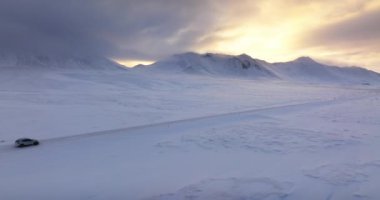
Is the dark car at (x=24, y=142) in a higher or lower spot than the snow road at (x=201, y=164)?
higher

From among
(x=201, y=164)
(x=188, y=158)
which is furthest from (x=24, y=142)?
(x=201, y=164)

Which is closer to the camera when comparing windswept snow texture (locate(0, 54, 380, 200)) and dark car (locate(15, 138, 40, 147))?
windswept snow texture (locate(0, 54, 380, 200))

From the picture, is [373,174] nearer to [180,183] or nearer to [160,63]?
[180,183]

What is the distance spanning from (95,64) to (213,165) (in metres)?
136

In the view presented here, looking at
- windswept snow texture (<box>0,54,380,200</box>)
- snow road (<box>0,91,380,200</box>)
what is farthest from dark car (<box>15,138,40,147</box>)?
Result: snow road (<box>0,91,380,200</box>)

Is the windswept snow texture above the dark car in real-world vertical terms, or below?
below

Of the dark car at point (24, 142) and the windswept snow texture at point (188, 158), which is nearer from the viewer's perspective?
the windswept snow texture at point (188, 158)

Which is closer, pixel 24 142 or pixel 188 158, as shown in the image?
pixel 188 158

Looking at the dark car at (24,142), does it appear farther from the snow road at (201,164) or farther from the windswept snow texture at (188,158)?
the snow road at (201,164)

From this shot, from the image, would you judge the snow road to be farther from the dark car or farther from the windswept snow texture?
the dark car

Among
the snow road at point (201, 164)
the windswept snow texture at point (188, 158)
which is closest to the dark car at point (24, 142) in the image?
the windswept snow texture at point (188, 158)

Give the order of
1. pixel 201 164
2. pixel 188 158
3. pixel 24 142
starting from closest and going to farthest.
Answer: pixel 201 164
pixel 188 158
pixel 24 142

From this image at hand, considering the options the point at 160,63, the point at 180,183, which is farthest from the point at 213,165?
the point at 160,63

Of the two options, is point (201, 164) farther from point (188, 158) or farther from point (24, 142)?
point (24, 142)
